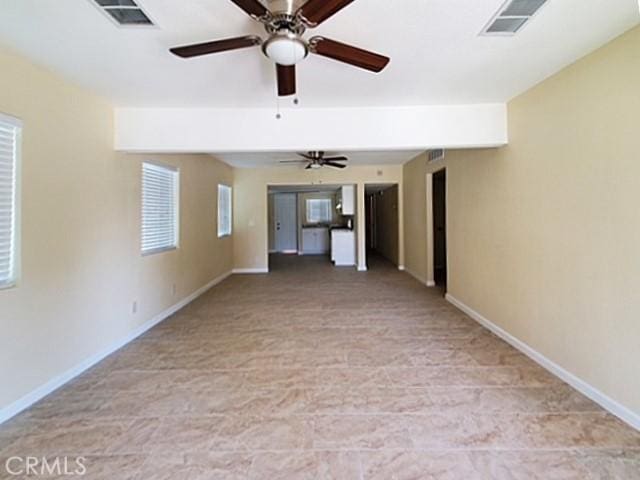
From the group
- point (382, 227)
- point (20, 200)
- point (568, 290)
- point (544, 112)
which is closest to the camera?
point (20, 200)

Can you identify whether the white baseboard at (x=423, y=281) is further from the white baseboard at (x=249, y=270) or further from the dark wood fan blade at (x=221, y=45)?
the dark wood fan blade at (x=221, y=45)

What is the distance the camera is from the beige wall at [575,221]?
6.81 ft

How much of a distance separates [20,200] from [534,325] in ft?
12.9

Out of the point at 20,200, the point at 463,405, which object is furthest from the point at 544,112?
the point at 20,200

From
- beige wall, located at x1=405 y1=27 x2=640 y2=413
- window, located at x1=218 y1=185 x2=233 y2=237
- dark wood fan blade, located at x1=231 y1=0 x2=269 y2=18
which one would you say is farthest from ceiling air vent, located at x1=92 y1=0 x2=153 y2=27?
window, located at x1=218 y1=185 x2=233 y2=237

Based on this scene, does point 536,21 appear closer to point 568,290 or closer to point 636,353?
point 568,290

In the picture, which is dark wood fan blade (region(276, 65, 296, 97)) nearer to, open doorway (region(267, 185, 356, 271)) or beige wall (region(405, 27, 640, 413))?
beige wall (region(405, 27, 640, 413))

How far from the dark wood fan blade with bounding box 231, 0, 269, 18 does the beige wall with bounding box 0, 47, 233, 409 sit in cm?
173

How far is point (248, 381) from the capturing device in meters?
2.69

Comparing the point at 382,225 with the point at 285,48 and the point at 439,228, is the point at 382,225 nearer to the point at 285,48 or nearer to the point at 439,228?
the point at 439,228

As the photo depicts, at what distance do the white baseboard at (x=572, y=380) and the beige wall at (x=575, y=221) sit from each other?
0.13 ft

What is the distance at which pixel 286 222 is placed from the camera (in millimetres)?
11945

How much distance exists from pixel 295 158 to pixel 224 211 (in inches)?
75.1

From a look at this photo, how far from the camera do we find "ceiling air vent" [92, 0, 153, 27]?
1.74 metres
